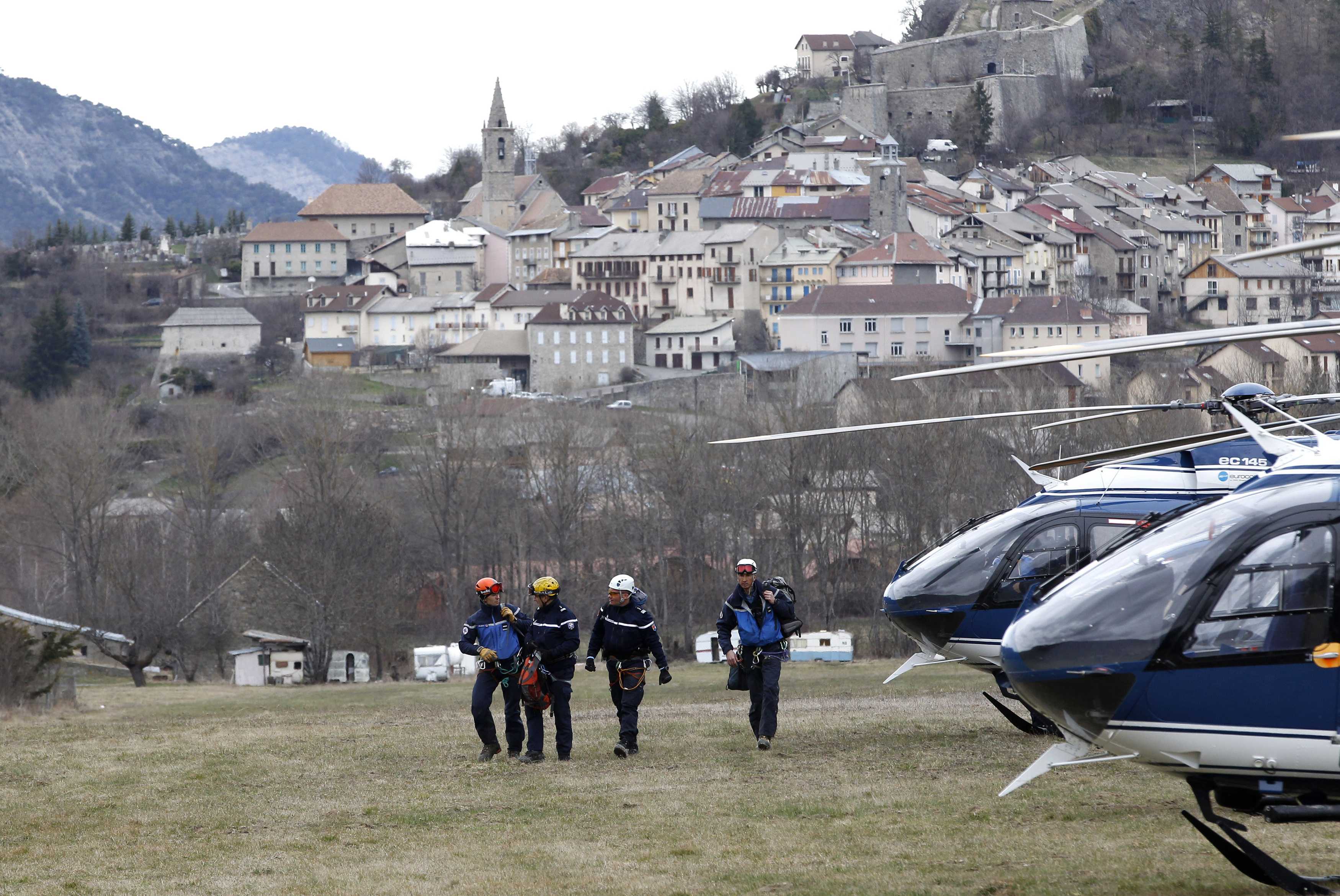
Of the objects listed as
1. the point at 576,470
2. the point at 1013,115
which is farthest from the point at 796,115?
the point at 576,470

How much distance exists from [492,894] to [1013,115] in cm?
12821

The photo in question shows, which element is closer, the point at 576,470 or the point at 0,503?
the point at 576,470

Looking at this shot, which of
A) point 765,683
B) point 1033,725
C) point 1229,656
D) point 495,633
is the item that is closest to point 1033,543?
point 1033,725

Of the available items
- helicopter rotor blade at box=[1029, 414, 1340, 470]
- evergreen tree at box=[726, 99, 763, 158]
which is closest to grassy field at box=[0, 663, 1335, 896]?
helicopter rotor blade at box=[1029, 414, 1340, 470]

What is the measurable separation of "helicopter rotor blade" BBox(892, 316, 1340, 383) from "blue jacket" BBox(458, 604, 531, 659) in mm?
5721

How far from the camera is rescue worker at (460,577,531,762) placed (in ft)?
37.1

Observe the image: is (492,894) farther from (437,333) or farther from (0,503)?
(437,333)

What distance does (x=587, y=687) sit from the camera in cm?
2242

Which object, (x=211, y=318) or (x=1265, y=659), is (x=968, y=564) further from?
(x=211, y=318)

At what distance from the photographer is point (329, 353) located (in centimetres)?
9544

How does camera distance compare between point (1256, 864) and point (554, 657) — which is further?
point (554, 657)

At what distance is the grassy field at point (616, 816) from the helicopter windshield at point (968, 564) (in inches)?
38.4

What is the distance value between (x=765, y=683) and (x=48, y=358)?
84.1 m

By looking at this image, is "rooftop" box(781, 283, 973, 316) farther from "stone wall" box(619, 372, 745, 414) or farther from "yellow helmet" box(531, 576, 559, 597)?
"yellow helmet" box(531, 576, 559, 597)
